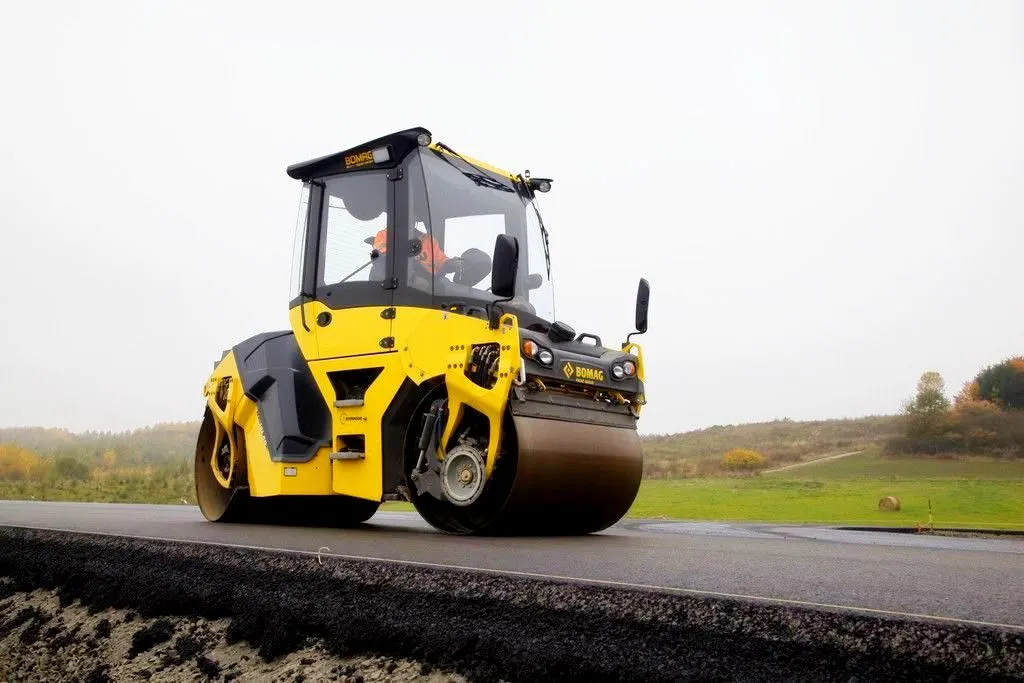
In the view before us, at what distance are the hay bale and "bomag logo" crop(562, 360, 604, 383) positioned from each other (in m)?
17.5

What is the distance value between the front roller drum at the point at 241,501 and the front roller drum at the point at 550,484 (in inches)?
73.2

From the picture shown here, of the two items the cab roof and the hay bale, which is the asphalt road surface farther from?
the hay bale

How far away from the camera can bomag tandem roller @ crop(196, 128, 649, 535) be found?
6.96 meters

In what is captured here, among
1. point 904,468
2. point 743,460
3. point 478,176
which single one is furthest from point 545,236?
point 743,460

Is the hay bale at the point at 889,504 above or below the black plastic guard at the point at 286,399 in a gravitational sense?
below

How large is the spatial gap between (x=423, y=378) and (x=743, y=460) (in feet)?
109

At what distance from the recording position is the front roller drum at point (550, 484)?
677 centimetres

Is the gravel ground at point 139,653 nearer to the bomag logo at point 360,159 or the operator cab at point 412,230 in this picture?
the operator cab at point 412,230

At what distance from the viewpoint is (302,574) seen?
464cm

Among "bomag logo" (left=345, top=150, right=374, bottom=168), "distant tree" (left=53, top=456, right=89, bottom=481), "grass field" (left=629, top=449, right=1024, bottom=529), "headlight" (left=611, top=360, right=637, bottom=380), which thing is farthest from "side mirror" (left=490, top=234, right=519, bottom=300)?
"distant tree" (left=53, top=456, right=89, bottom=481)

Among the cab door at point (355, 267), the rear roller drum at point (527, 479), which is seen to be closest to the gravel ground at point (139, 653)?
the rear roller drum at point (527, 479)

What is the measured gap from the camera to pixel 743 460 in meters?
38.6

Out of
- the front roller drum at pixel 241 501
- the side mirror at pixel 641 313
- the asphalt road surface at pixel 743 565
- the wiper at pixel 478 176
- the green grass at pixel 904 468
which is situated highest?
the wiper at pixel 478 176

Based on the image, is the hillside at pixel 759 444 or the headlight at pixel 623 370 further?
the hillside at pixel 759 444
